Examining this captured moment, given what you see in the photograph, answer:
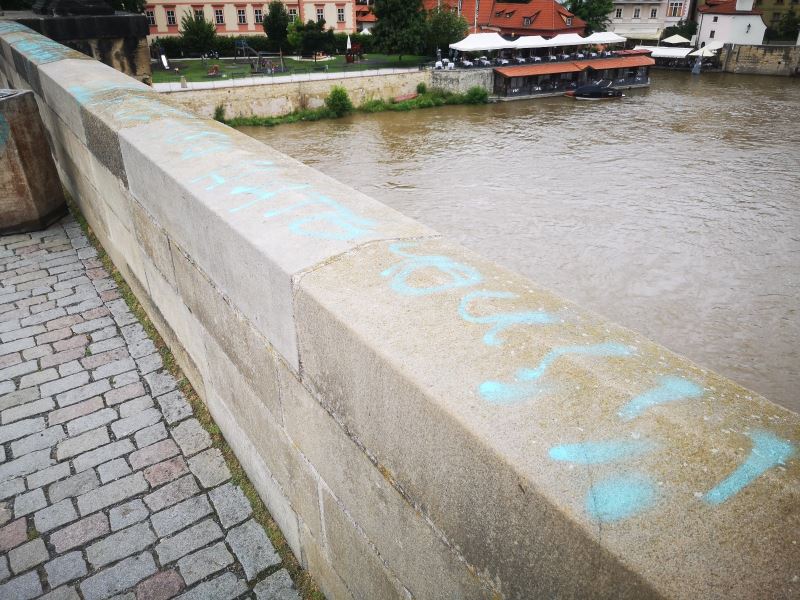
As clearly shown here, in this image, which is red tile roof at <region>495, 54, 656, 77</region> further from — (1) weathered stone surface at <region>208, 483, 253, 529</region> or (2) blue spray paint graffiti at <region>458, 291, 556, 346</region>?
(2) blue spray paint graffiti at <region>458, 291, 556, 346</region>

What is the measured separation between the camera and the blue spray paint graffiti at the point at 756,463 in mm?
978

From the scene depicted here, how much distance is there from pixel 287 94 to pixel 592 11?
3265 cm

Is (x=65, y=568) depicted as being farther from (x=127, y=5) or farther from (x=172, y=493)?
(x=127, y=5)

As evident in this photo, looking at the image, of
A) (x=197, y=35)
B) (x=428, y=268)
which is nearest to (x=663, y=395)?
(x=428, y=268)

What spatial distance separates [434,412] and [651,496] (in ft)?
1.43

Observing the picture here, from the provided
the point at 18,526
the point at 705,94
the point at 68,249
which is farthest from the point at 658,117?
the point at 18,526

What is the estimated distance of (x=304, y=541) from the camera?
239cm

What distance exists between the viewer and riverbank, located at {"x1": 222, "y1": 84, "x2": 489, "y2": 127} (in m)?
27.4

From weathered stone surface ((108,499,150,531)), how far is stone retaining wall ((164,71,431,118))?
24.6 meters

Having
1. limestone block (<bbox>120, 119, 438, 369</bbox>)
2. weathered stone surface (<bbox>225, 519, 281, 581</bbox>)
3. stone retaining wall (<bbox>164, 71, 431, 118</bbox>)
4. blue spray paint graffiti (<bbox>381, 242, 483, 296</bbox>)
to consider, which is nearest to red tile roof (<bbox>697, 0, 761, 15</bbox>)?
stone retaining wall (<bbox>164, 71, 431, 118</bbox>)

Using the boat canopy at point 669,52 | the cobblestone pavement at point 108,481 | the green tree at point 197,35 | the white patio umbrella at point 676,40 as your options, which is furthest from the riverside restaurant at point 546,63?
the cobblestone pavement at point 108,481

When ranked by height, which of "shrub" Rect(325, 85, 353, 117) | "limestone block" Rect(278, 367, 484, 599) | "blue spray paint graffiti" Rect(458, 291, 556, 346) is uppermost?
"blue spray paint graffiti" Rect(458, 291, 556, 346)

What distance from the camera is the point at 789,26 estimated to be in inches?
1970

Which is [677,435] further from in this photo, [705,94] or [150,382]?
[705,94]
